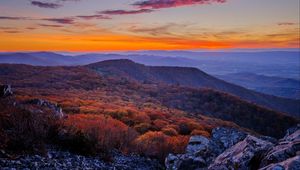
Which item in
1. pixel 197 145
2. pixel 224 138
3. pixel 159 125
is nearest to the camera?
→ pixel 197 145

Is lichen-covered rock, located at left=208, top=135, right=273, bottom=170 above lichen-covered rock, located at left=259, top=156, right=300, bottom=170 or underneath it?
underneath

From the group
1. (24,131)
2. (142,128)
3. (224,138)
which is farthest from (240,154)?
(142,128)

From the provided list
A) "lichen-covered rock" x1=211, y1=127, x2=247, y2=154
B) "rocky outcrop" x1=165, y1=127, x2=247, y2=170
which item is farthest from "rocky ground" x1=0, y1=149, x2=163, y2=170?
"lichen-covered rock" x1=211, y1=127, x2=247, y2=154

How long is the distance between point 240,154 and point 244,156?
425 millimetres

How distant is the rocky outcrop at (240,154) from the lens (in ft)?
41.3

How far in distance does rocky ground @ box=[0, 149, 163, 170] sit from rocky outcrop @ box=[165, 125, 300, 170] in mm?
1918

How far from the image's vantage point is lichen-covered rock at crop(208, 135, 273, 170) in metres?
13.9

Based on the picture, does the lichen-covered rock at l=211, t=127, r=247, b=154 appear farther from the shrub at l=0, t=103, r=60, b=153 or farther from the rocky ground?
the shrub at l=0, t=103, r=60, b=153

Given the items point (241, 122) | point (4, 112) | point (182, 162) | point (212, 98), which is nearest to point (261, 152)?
point (182, 162)

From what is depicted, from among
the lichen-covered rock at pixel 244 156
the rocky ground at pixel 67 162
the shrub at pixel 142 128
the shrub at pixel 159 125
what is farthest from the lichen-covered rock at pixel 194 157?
the shrub at pixel 159 125

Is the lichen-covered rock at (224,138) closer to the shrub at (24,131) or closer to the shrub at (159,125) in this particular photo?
the shrub at (24,131)

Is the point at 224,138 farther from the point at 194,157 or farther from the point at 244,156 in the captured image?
the point at 244,156

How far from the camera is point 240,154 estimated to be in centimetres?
1462

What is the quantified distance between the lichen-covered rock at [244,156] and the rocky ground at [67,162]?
172 inches
